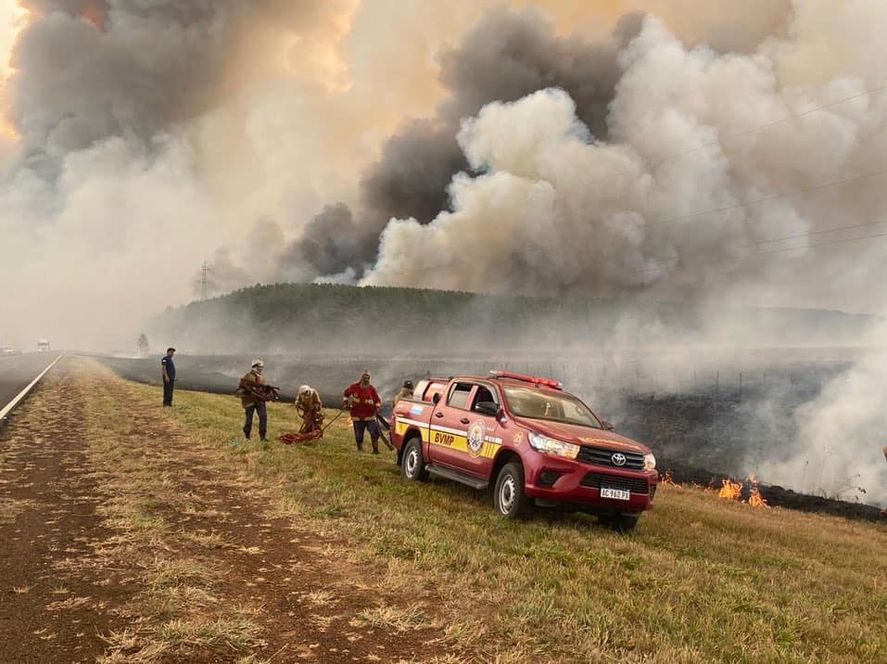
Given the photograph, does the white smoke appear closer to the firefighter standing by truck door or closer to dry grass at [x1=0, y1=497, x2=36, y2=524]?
the firefighter standing by truck door

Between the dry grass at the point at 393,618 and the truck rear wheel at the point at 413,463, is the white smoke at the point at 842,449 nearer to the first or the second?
the truck rear wheel at the point at 413,463

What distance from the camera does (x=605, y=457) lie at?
825cm

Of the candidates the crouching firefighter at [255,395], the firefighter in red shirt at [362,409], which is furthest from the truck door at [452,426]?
the crouching firefighter at [255,395]

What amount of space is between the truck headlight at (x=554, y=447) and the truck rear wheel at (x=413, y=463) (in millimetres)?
3332

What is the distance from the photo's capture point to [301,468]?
36.3 ft

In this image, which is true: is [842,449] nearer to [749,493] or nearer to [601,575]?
[749,493]

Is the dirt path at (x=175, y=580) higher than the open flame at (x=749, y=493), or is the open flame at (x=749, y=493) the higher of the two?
the dirt path at (x=175, y=580)

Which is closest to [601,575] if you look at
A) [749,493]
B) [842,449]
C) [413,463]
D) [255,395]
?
[413,463]

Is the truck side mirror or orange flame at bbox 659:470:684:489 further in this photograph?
orange flame at bbox 659:470:684:489

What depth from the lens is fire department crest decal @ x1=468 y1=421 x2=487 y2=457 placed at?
9.34 m

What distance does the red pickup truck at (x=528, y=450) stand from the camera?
807 centimetres

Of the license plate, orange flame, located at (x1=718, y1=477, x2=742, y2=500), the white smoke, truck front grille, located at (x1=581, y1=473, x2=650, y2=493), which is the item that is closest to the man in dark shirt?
truck front grille, located at (x1=581, y1=473, x2=650, y2=493)

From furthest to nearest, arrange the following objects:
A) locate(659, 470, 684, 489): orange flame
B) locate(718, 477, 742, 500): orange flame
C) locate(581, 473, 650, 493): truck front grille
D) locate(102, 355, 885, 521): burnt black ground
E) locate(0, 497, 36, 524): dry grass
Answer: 1. locate(102, 355, 885, 521): burnt black ground
2. locate(718, 477, 742, 500): orange flame
3. locate(659, 470, 684, 489): orange flame
4. locate(581, 473, 650, 493): truck front grille
5. locate(0, 497, 36, 524): dry grass

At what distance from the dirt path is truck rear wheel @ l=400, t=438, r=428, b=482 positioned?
295 cm
